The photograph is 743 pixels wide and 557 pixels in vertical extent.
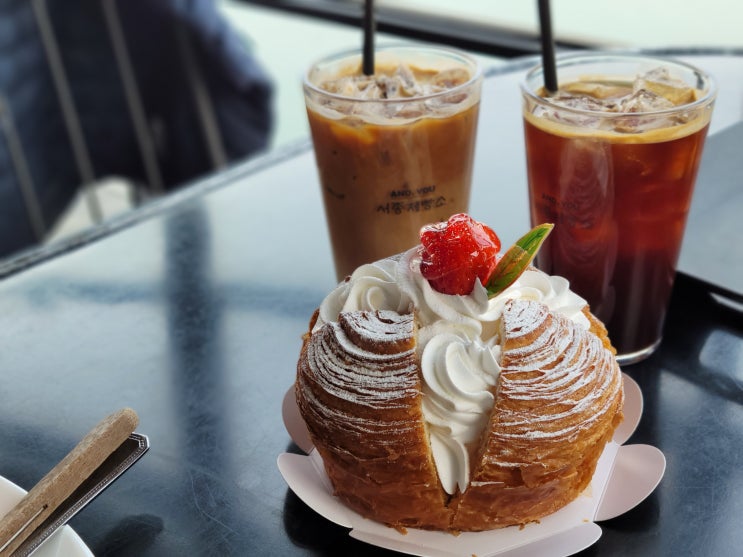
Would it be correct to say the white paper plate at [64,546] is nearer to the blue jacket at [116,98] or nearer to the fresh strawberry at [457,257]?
the fresh strawberry at [457,257]

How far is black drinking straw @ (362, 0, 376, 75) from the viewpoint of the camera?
1240 millimetres

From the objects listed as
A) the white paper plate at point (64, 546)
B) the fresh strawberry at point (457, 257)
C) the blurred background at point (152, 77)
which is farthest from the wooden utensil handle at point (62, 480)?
the blurred background at point (152, 77)

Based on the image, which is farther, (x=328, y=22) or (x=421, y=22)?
(x=328, y=22)

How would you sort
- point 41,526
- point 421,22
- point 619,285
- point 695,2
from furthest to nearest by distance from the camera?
point 695,2 → point 421,22 → point 619,285 → point 41,526

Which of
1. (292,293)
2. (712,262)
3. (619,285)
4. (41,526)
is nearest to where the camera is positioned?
(41,526)

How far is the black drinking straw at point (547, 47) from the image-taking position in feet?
3.64

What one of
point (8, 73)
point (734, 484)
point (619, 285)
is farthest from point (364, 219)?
point (8, 73)

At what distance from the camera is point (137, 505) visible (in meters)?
0.98

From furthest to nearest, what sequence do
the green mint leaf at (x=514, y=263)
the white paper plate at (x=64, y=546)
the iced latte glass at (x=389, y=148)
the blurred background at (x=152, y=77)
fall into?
the blurred background at (x=152, y=77) → the iced latte glass at (x=389, y=148) → the green mint leaf at (x=514, y=263) → the white paper plate at (x=64, y=546)

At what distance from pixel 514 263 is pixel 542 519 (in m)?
0.26

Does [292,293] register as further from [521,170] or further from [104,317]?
[521,170]

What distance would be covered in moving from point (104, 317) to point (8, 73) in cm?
170

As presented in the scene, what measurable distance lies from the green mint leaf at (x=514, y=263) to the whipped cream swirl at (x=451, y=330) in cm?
2

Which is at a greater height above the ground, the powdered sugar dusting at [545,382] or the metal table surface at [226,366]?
the powdered sugar dusting at [545,382]
